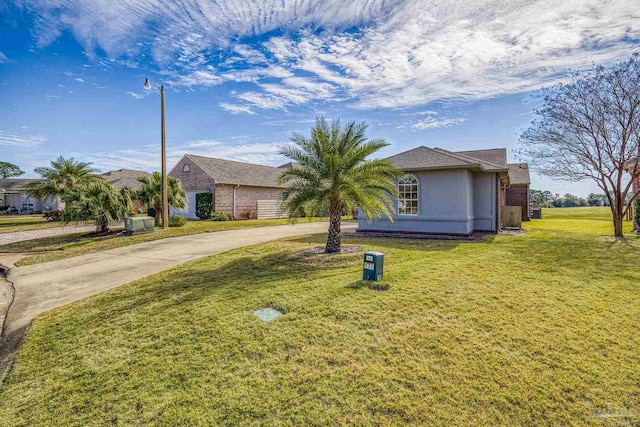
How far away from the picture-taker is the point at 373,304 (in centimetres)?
525

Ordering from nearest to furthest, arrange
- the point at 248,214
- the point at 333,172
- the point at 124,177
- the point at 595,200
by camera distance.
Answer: the point at 333,172 → the point at 248,214 → the point at 124,177 → the point at 595,200

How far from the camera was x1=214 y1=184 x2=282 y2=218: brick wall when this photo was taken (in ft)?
78.3

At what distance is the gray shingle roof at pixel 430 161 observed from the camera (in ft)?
41.6

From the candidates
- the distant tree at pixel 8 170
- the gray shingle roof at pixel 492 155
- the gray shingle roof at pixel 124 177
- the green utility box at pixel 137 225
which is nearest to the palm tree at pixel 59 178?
the gray shingle roof at pixel 124 177

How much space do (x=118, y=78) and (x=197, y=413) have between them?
1558 centimetres

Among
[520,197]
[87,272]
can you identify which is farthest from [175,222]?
[520,197]

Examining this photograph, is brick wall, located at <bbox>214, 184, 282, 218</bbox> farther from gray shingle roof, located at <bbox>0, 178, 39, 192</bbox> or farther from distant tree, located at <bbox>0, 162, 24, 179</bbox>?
distant tree, located at <bbox>0, 162, 24, 179</bbox>

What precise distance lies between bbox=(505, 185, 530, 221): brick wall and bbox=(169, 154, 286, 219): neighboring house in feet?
62.4

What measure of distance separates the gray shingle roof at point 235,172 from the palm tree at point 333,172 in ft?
44.3

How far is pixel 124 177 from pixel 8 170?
43441mm

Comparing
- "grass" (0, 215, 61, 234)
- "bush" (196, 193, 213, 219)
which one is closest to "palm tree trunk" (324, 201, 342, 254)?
"bush" (196, 193, 213, 219)

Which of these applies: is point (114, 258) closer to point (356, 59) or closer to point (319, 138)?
point (319, 138)

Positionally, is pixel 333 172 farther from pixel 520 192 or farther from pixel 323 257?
A: pixel 520 192

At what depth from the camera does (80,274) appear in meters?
8.71
